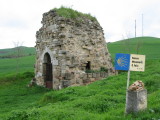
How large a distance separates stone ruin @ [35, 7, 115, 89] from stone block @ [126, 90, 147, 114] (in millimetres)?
8276

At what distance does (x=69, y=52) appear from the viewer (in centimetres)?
1442

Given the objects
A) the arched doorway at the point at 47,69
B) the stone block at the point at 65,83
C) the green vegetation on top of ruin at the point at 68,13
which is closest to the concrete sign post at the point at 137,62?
the stone block at the point at 65,83

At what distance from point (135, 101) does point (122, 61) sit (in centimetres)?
103

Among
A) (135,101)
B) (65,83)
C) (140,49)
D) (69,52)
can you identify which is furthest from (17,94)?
(140,49)

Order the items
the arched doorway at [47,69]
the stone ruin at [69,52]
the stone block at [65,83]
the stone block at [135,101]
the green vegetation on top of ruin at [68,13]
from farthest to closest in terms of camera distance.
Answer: the arched doorway at [47,69] < the green vegetation on top of ruin at [68,13] < the stone ruin at [69,52] < the stone block at [65,83] < the stone block at [135,101]

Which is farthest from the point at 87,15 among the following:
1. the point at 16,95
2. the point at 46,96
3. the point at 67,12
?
the point at 46,96

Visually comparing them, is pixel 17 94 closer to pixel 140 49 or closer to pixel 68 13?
pixel 68 13

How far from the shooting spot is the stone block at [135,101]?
5.71 meters

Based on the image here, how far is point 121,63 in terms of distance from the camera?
612cm

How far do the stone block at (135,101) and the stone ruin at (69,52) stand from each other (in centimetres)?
828

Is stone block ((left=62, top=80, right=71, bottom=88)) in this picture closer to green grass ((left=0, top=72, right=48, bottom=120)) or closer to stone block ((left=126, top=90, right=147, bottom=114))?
green grass ((left=0, top=72, right=48, bottom=120))

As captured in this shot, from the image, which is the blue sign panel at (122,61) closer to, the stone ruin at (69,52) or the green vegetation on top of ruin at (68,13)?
the stone ruin at (69,52)

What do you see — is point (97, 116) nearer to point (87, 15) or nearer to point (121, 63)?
point (121, 63)

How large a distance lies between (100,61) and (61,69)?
3.34 m
